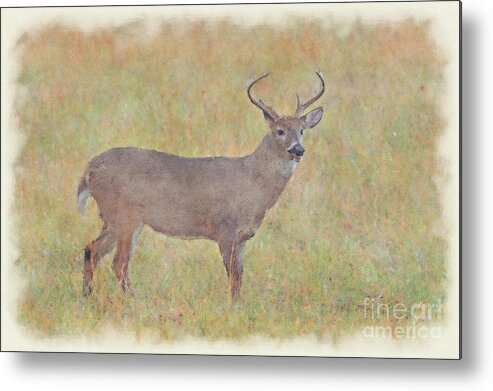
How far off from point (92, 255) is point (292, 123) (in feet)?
3.76

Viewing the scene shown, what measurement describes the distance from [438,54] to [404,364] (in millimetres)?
1441

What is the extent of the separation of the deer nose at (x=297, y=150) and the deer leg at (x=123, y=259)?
870 mm

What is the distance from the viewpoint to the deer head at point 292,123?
18.3 ft

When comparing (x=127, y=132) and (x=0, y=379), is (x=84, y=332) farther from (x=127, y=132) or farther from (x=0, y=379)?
(x=127, y=132)

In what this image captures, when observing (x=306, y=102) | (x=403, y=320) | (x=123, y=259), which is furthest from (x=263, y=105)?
(x=403, y=320)

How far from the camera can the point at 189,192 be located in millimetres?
5766

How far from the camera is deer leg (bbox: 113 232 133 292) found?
562 cm

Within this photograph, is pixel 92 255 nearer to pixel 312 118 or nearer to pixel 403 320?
pixel 312 118

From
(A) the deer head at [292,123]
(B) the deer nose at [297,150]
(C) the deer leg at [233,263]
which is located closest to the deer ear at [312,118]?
(A) the deer head at [292,123]

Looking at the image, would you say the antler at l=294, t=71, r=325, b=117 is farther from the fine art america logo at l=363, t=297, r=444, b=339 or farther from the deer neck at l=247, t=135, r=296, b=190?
the fine art america logo at l=363, t=297, r=444, b=339

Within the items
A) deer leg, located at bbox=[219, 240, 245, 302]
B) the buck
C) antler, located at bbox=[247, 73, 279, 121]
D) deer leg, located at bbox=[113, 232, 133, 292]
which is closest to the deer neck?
the buck

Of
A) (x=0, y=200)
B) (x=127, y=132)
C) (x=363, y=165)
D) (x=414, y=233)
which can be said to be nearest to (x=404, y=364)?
(x=414, y=233)

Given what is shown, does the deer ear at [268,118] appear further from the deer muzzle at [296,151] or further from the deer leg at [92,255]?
the deer leg at [92,255]

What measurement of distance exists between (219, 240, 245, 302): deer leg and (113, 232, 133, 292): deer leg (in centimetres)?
44
